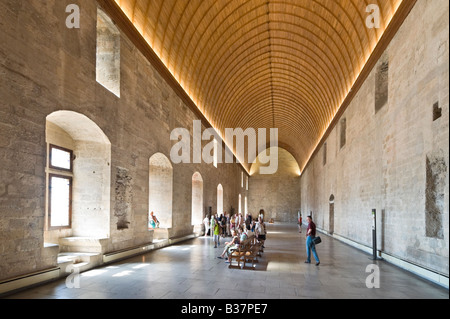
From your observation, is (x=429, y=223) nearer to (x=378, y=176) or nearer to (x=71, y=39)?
(x=378, y=176)

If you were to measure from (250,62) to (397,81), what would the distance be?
35.4 ft

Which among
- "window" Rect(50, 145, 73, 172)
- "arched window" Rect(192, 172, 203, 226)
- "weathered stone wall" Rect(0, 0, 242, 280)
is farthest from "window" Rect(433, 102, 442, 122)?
"arched window" Rect(192, 172, 203, 226)

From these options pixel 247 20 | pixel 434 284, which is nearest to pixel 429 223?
pixel 434 284

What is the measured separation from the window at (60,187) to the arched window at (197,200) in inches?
382

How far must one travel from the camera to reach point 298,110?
2506 cm

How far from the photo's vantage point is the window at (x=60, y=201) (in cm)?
816

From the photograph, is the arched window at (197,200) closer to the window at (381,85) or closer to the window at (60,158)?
the window at (60,158)

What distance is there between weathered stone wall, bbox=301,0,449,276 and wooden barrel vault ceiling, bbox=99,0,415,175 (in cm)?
136

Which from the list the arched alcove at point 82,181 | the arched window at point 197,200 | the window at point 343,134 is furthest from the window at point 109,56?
the window at point 343,134

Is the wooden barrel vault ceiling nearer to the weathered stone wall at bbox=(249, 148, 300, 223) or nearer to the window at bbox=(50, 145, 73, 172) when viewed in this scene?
the window at bbox=(50, 145, 73, 172)

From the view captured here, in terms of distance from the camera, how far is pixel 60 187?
845cm

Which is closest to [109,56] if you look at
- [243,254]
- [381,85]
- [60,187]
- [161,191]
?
[60,187]

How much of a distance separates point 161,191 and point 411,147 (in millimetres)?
9577

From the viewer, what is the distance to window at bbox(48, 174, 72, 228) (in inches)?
321
